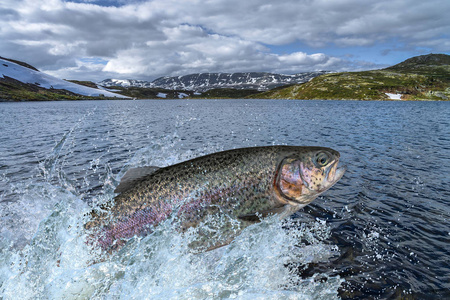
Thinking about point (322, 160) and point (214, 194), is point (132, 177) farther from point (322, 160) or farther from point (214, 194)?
point (322, 160)

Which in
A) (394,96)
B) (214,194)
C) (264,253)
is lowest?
(394,96)

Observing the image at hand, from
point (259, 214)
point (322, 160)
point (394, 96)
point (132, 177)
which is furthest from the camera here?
point (394, 96)

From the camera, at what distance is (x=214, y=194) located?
578 centimetres

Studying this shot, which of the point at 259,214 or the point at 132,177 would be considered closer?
the point at 259,214

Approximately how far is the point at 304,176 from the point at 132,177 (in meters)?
4.04

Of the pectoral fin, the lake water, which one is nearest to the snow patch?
the lake water

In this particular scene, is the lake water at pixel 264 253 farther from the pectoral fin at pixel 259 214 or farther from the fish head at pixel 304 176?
the fish head at pixel 304 176

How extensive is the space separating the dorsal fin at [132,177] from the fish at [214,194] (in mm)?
23

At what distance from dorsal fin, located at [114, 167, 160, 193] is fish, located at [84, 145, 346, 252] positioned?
0.08ft

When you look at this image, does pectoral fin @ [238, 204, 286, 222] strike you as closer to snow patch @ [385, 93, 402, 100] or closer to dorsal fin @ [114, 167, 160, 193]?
dorsal fin @ [114, 167, 160, 193]

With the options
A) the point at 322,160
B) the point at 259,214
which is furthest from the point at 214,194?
the point at 322,160

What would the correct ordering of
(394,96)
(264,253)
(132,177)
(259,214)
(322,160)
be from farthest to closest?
(394,96) → (264,253) → (132,177) → (322,160) → (259,214)

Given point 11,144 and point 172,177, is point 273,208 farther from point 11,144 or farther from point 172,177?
point 11,144

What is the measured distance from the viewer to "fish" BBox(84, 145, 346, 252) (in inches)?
217
